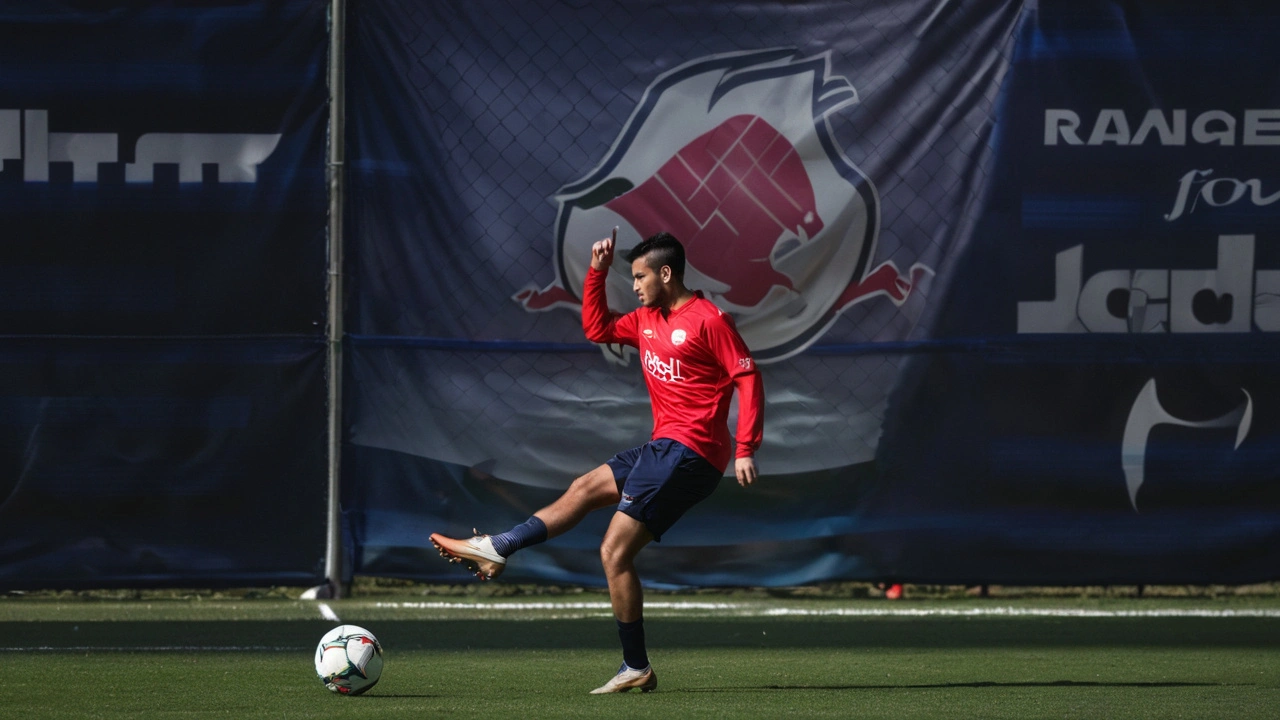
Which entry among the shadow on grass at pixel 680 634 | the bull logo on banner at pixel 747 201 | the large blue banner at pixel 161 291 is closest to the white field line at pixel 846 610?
the shadow on grass at pixel 680 634

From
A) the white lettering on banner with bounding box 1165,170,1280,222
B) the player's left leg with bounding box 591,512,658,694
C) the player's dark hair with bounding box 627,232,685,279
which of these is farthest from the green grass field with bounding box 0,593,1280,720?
the white lettering on banner with bounding box 1165,170,1280,222

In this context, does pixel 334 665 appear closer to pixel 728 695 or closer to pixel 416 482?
pixel 728 695

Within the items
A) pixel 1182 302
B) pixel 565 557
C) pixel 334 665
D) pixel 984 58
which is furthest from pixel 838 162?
pixel 334 665

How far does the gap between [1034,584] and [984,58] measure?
2819 millimetres

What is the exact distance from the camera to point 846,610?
7941 millimetres

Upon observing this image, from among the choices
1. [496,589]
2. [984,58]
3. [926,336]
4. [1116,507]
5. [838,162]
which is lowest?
[496,589]

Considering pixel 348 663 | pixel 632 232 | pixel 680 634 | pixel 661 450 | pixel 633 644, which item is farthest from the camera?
pixel 632 232

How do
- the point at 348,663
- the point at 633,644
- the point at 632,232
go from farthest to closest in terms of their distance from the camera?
1. the point at 632,232
2. the point at 633,644
3. the point at 348,663

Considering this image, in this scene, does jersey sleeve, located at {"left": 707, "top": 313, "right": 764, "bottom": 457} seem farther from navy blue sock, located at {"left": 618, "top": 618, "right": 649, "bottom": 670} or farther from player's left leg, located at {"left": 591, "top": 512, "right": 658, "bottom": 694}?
navy blue sock, located at {"left": 618, "top": 618, "right": 649, "bottom": 670}

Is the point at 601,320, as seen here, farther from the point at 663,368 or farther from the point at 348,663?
the point at 348,663

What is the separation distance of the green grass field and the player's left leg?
0.13 m

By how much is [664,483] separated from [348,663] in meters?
1.28

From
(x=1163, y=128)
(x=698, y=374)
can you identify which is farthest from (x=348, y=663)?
(x=1163, y=128)

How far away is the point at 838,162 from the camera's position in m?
7.97
